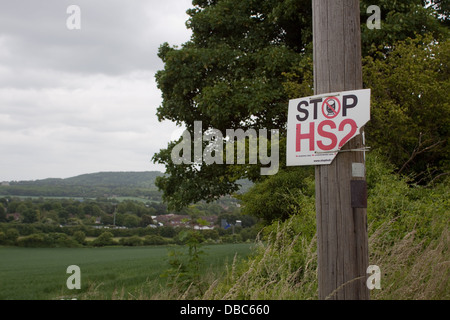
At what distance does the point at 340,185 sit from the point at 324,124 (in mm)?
485

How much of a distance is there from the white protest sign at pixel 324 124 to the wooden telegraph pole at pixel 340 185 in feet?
0.22

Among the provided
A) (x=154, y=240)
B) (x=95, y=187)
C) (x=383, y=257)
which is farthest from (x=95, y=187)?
(x=383, y=257)

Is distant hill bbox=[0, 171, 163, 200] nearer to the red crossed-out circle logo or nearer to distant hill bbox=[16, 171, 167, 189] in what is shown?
distant hill bbox=[16, 171, 167, 189]

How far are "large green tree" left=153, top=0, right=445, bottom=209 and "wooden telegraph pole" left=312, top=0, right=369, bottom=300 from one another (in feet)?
29.0

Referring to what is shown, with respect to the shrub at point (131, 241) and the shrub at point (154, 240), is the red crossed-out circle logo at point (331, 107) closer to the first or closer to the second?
the shrub at point (154, 240)

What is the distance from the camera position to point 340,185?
3141mm

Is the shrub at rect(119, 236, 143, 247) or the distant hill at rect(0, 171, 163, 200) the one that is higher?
the distant hill at rect(0, 171, 163, 200)

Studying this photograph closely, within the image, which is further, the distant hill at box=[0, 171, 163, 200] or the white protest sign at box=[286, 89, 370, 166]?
the distant hill at box=[0, 171, 163, 200]

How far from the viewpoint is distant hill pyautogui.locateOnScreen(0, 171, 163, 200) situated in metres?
32.9

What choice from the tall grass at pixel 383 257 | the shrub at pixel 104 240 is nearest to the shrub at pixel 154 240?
the shrub at pixel 104 240

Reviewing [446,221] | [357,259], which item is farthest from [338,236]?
[446,221]

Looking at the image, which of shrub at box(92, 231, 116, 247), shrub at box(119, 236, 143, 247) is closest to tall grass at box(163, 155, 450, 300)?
shrub at box(119, 236, 143, 247)
